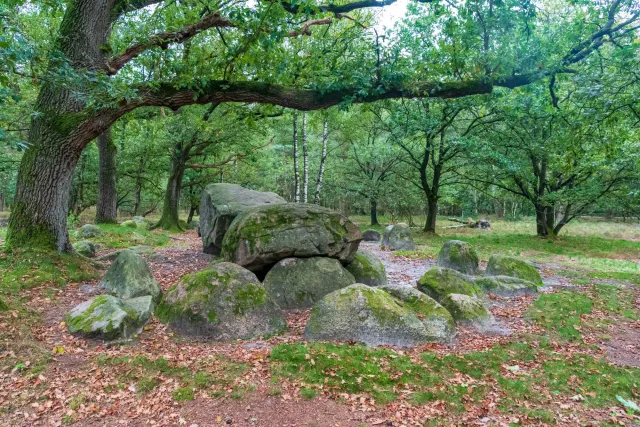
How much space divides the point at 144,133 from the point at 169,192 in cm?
462

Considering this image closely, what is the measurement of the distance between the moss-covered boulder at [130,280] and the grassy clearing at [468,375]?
10.9ft

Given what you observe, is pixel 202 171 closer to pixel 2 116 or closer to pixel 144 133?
pixel 144 133

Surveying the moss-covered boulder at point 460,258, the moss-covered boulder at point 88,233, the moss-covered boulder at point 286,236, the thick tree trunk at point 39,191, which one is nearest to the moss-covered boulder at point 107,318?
the moss-covered boulder at point 286,236

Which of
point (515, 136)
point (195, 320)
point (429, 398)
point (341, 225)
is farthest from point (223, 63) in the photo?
point (515, 136)

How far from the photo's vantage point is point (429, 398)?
4.60 m

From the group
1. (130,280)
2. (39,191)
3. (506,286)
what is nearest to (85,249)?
(39,191)

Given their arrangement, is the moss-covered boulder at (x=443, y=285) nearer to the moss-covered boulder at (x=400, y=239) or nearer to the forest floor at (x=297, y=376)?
the forest floor at (x=297, y=376)

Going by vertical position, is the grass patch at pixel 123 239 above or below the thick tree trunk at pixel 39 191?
below

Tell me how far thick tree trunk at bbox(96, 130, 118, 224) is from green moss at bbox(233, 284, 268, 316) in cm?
1388

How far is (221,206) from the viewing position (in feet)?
37.8

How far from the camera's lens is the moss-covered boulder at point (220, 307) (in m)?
6.11

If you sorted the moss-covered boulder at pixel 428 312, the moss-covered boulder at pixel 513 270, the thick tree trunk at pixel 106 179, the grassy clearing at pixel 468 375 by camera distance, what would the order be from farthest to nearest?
the thick tree trunk at pixel 106 179 < the moss-covered boulder at pixel 513 270 < the moss-covered boulder at pixel 428 312 < the grassy clearing at pixel 468 375

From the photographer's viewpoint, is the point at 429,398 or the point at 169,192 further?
the point at 169,192

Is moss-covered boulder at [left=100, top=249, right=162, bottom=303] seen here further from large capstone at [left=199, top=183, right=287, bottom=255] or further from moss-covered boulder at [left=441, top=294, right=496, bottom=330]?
moss-covered boulder at [left=441, top=294, right=496, bottom=330]
